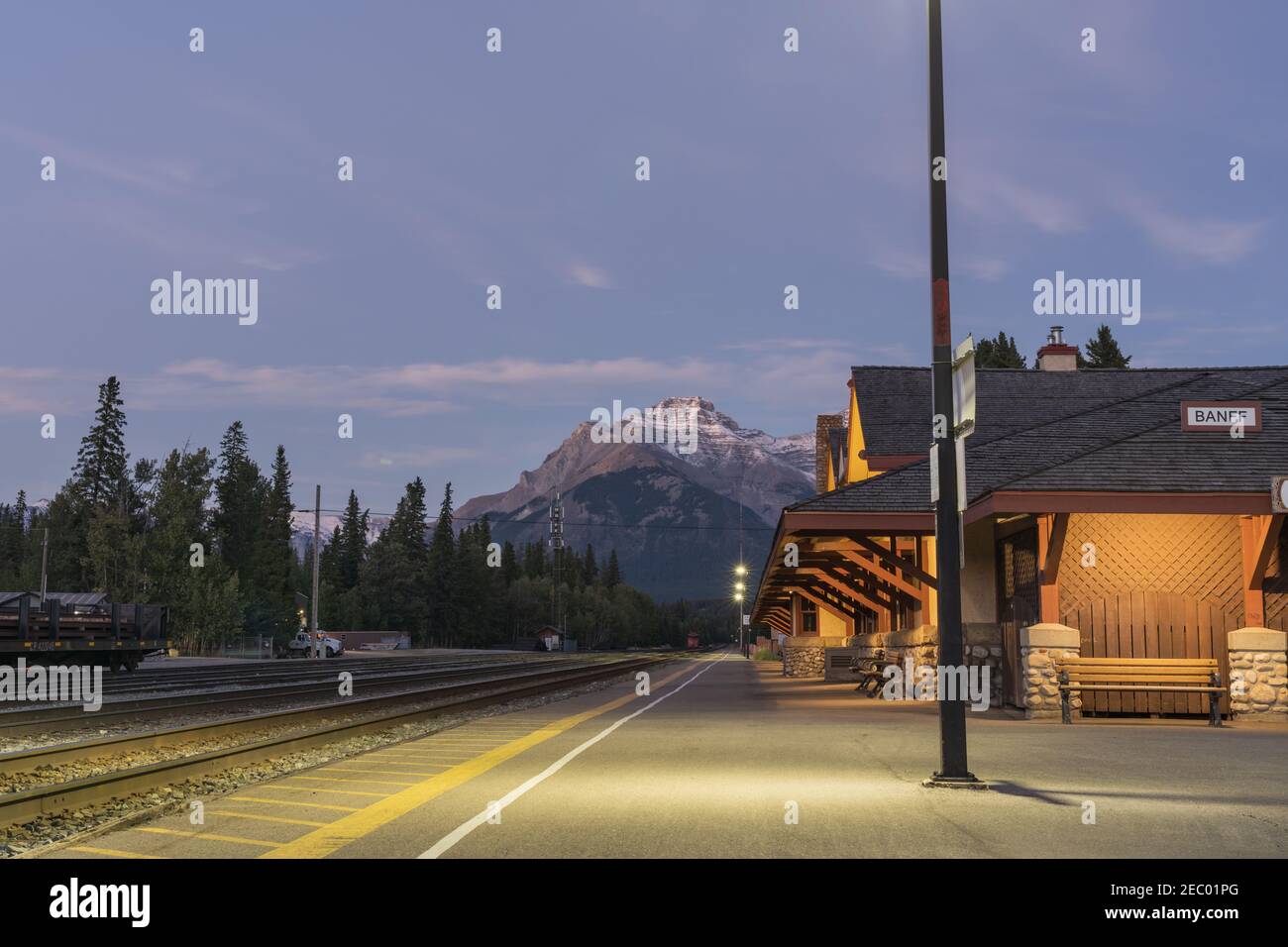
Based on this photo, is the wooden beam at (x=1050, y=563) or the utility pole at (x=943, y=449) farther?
the wooden beam at (x=1050, y=563)

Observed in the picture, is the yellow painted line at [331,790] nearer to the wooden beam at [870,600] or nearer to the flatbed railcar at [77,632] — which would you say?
the wooden beam at [870,600]

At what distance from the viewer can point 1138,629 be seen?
69.1ft

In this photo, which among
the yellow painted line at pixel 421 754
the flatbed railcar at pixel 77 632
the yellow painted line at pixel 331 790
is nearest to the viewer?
the yellow painted line at pixel 331 790

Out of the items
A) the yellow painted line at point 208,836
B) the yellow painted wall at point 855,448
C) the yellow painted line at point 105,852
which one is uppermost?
the yellow painted wall at point 855,448

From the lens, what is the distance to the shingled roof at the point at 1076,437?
20516mm

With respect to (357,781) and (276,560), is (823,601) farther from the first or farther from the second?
(276,560)

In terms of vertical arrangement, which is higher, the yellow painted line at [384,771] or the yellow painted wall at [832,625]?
the yellow painted line at [384,771]

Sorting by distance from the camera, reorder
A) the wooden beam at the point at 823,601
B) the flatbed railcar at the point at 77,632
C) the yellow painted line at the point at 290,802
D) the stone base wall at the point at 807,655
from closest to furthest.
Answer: the yellow painted line at the point at 290,802
the flatbed railcar at the point at 77,632
the wooden beam at the point at 823,601
the stone base wall at the point at 807,655

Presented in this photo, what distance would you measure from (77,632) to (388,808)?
106 ft

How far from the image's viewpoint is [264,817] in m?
9.62

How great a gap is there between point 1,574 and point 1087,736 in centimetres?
10183

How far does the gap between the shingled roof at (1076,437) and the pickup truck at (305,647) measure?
2100 inches

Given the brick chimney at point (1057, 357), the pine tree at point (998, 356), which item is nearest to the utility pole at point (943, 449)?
the brick chimney at point (1057, 357)
